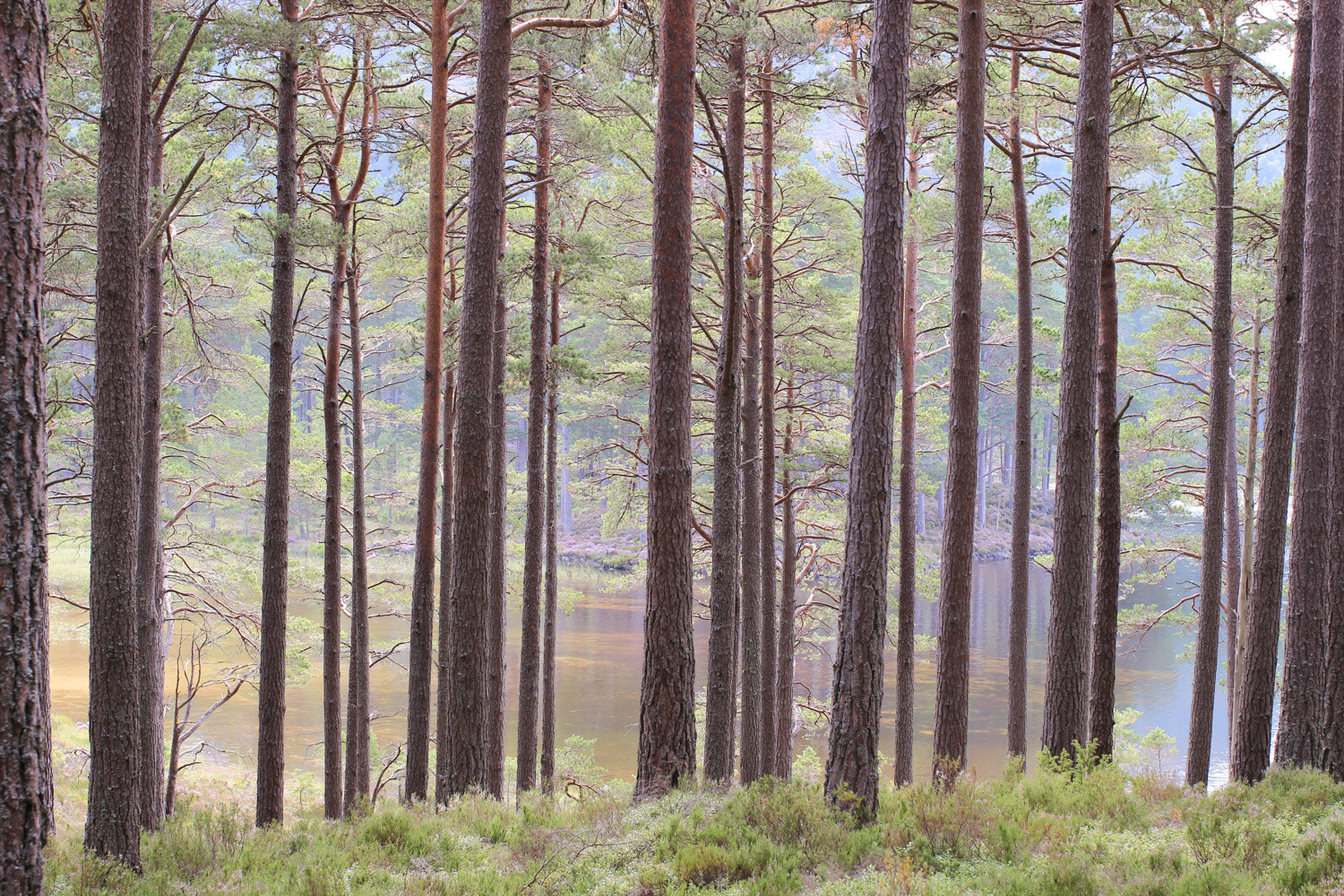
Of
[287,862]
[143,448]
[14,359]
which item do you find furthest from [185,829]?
[14,359]

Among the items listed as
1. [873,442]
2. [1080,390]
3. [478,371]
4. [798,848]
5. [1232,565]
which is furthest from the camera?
[1232,565]

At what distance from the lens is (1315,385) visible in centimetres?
678

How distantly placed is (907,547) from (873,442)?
6.58 meters

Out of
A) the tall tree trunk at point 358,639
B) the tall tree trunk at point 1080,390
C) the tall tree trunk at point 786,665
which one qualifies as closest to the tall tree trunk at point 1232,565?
the tall tree trunk at point 786,665

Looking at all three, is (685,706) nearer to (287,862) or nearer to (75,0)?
(287,862)

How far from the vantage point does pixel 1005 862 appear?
4.45 metres

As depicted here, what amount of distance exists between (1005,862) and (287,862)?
4086 millimetres

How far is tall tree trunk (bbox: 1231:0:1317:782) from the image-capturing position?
7312 mm

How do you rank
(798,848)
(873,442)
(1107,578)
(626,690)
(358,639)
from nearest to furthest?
1. (798,848)
2. (873,442)
3. (1107,578)
4. (358,639)
5. (626,690)

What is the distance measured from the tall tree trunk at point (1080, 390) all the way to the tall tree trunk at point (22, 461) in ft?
20.9

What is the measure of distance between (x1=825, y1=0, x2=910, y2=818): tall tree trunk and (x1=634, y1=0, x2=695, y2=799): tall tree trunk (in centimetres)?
117

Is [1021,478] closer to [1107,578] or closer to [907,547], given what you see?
[907,547]

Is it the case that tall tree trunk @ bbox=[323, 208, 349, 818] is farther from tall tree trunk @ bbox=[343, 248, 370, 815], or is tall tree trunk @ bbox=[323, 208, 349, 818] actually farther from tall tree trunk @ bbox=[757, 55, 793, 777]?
tall tree trunk @ bbox=[757, 55, 793, 777]

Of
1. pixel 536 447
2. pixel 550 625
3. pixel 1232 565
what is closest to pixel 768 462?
pixel 536 447
